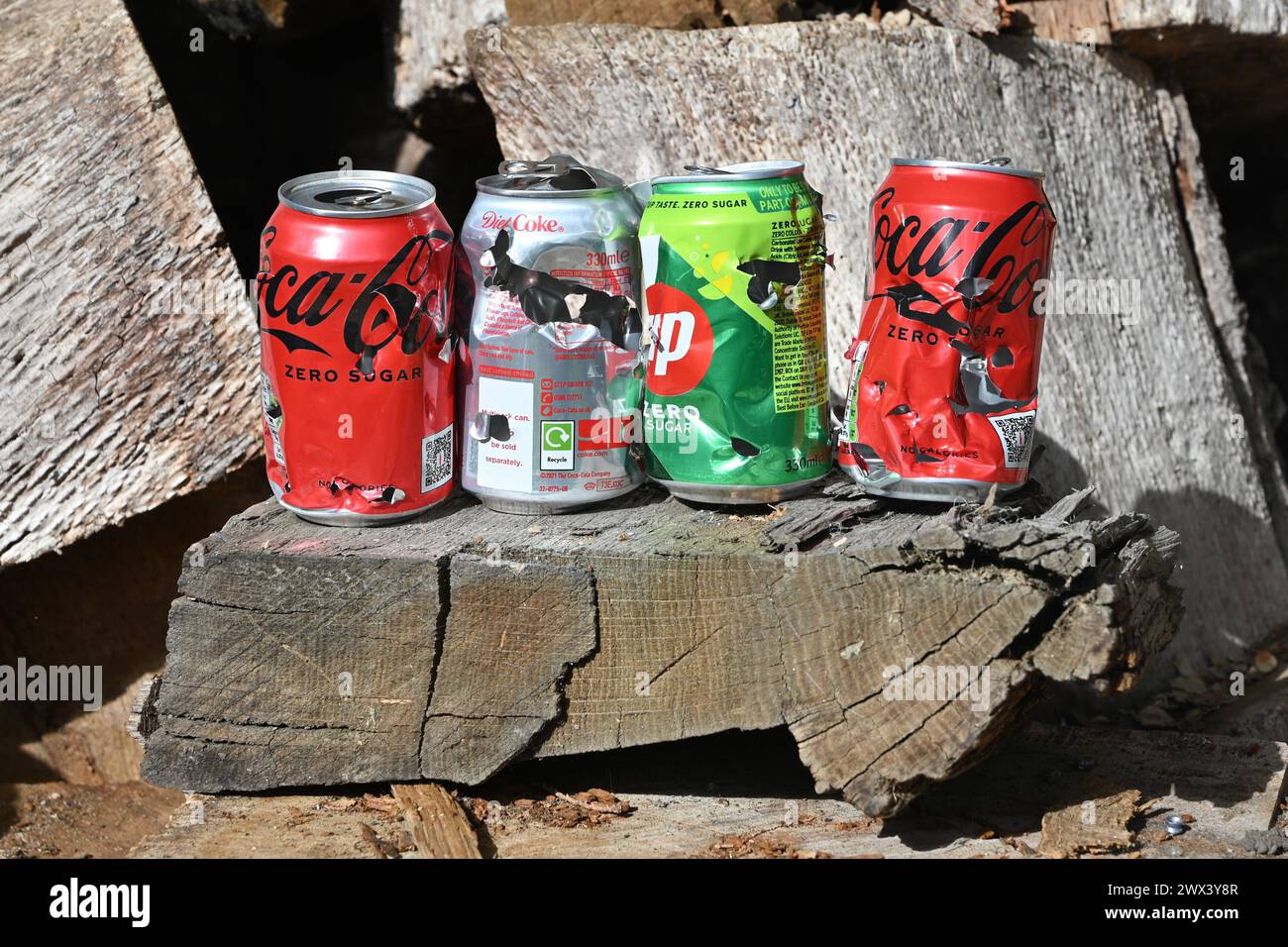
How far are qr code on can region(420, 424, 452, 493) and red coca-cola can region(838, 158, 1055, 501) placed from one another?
0.68 m

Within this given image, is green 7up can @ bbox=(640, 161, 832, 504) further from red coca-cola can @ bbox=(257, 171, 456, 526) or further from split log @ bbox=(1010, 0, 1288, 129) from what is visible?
split log @ bbox=(1010, 0, 1288, 129)

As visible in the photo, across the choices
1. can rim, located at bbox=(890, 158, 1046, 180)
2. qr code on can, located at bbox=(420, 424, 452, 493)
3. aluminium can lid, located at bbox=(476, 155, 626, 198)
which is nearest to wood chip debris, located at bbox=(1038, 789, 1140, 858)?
can rim, located at bbox=(890, 158, 1046, 180)

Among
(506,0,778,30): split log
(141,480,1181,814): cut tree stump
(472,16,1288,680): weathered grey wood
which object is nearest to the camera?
(141,480,1181,814): cut tree stump

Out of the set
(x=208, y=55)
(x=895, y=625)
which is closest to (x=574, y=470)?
(x=895, y=625)

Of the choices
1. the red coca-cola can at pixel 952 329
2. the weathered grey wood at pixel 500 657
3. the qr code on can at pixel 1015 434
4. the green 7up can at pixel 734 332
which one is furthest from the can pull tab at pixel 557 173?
the qr code on can at pixel 1015 434

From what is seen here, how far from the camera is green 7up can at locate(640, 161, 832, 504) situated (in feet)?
6.59

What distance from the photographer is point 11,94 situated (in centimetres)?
273

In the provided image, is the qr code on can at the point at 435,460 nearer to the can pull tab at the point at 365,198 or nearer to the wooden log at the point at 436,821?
the can pull tab at the point at 365,198

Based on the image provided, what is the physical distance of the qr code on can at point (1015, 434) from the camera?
208cm

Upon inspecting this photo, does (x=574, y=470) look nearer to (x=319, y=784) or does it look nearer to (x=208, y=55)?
(x=319, y=784)

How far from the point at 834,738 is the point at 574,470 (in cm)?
59

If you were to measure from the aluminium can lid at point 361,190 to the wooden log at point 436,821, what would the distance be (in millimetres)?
923

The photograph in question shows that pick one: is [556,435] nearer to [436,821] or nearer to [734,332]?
[734,332]

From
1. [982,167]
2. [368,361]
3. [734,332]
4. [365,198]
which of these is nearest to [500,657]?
[368,361]
